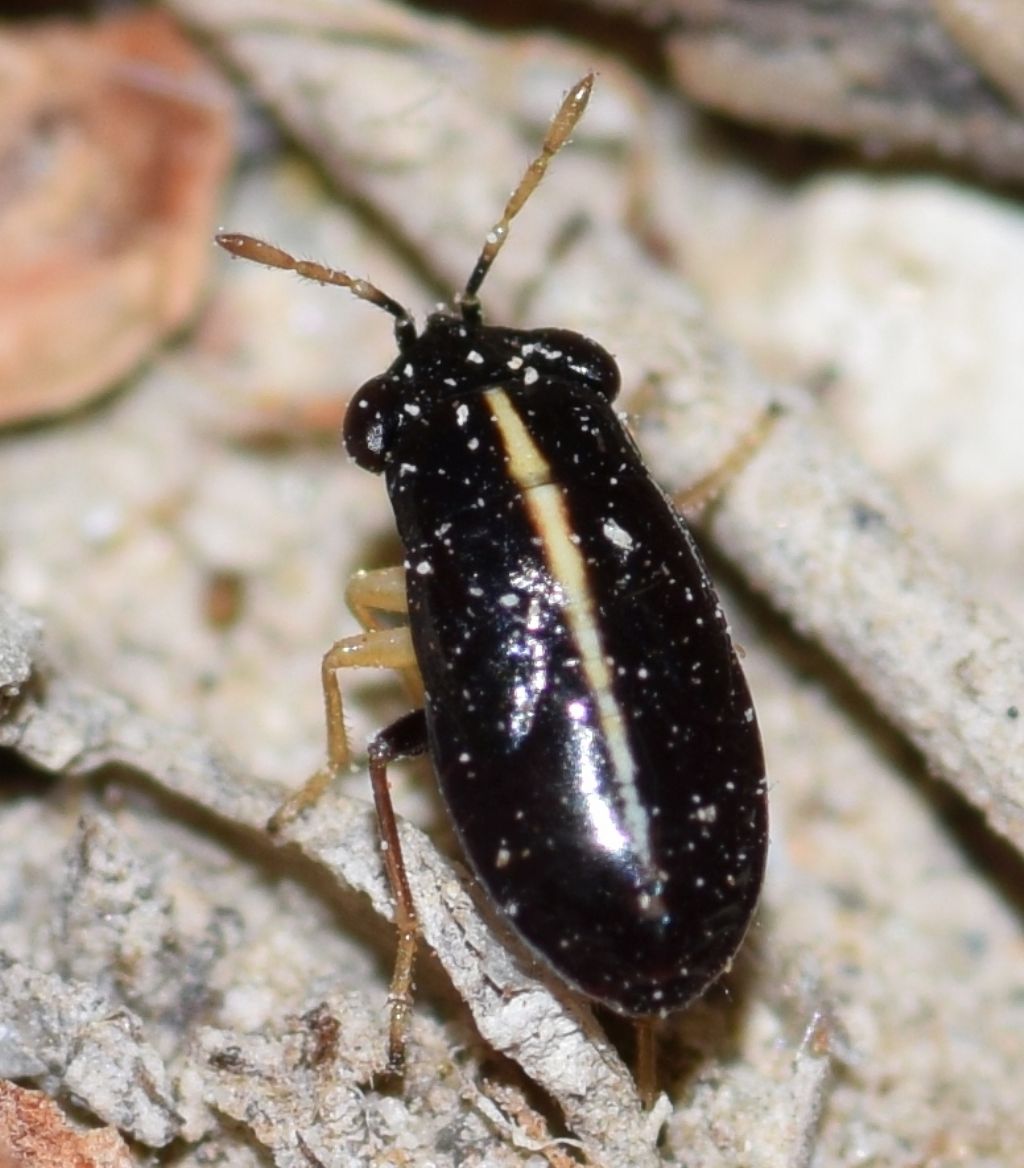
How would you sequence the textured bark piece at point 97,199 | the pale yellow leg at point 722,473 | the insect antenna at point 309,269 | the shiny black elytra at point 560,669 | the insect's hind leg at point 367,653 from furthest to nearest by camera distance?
1. the textured bark piece at point 97,199
2. the pale yellow leg at point 722,473
3. the insect antenna at point 309,269
4. the insect's hind leg at point 367,653
5. the shiny black elytra at point 560,669

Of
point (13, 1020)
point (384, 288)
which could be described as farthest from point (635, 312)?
point (13, 1020)

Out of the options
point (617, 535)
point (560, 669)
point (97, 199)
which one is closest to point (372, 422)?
point (617, 535)

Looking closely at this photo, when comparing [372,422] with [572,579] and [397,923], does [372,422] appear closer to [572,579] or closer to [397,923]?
[572,579]

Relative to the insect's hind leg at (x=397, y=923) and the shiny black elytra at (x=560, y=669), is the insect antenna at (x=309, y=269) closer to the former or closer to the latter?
the shiny black elytra at (x=560, y=669)

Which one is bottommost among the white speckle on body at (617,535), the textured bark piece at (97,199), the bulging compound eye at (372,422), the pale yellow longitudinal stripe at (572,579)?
the textured bark piece at (97,199)

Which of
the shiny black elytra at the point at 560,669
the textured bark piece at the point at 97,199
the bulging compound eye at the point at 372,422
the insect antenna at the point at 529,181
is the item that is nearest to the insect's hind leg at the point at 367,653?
the shiny black elytra at the point at 560,669

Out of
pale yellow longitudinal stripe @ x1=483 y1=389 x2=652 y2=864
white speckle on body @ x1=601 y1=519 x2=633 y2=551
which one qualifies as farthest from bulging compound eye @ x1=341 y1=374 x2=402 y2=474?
white speckle on body @ x1=601 y1=519 x2=633 y2=551

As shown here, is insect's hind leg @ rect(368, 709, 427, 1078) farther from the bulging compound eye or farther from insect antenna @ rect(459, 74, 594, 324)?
insect antenna @ rect(459, 74, 594, 324)
